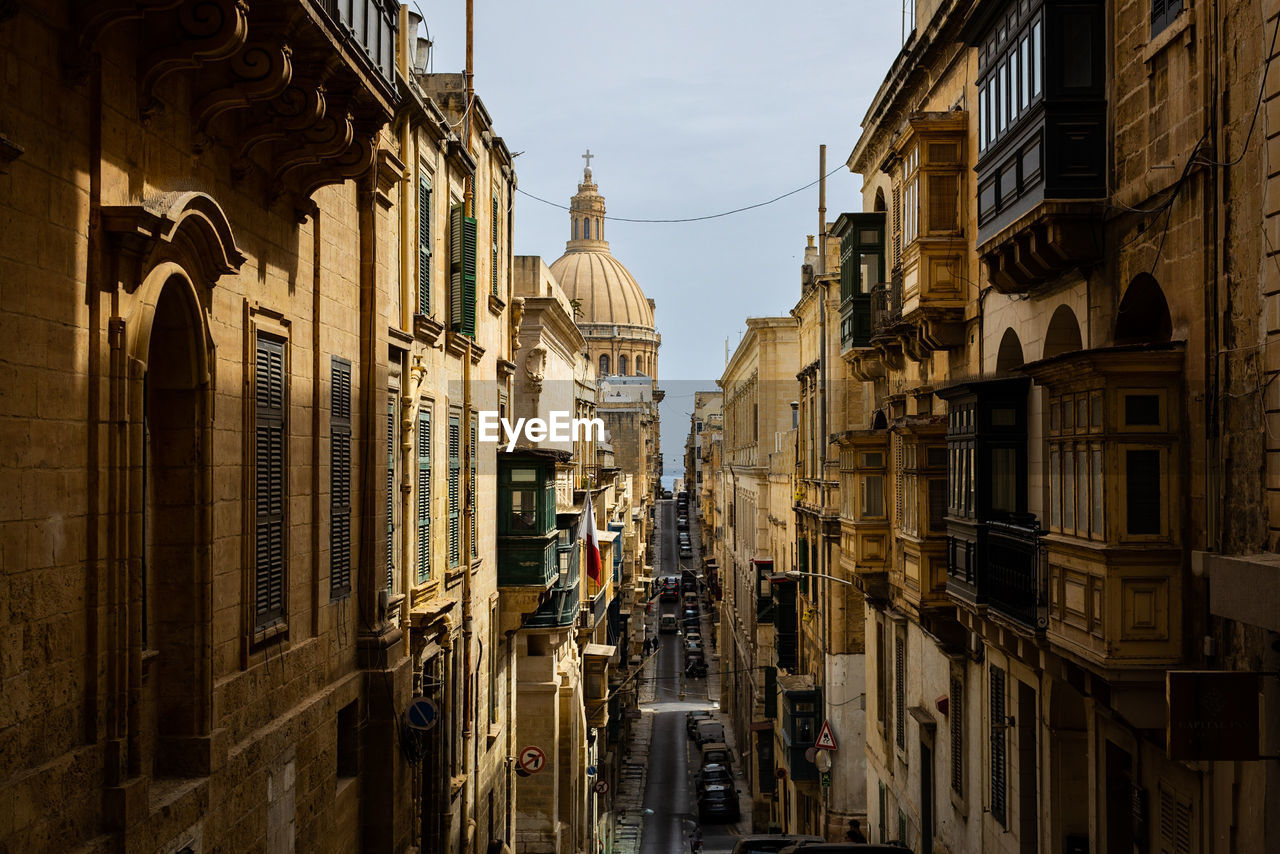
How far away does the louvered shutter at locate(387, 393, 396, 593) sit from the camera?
51.9ft

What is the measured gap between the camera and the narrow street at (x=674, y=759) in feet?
143

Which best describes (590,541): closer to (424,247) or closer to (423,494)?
(423,494)

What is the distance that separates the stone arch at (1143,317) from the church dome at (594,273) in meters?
107

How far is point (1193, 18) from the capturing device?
10797 mm

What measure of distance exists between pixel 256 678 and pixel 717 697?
6415 centimetres

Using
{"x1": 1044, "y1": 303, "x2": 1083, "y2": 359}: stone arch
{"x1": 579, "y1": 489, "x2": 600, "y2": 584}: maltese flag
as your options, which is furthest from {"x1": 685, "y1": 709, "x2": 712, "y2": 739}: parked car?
{"x1": 1044, "y1": 303, "x2": 1083, "y2": 359}: stone arch

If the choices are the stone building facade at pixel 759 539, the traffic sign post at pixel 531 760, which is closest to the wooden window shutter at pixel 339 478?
the traffic sign post at pixel 531 760

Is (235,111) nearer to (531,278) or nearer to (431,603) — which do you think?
(431,603)

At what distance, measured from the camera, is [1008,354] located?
17.8 metres

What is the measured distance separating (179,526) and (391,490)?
256 inches

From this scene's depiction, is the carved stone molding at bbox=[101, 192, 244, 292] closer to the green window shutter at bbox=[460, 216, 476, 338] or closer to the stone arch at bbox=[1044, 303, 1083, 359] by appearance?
the stone arch at bbox=[1044, 303, 1083, 359]

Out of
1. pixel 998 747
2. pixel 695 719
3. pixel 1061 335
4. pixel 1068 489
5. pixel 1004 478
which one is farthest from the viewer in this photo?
pixel 695 719

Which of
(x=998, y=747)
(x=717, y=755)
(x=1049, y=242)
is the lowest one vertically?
(x=717, y=755)

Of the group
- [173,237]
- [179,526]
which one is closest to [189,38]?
[173,237]
